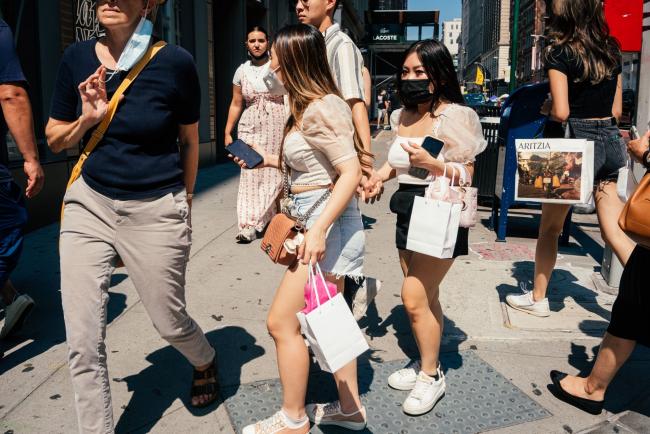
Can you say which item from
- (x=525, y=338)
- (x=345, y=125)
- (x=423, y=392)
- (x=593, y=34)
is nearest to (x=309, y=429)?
(x=423, y=392)

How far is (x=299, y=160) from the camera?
2.56 m

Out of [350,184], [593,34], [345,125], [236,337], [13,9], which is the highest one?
[13,9]

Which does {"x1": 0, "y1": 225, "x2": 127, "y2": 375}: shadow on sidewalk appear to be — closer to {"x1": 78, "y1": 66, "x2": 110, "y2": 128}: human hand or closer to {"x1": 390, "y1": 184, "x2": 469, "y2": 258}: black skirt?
{"x1": 78, "y1": 66, "x2": 110, "y2": 128}: human hand

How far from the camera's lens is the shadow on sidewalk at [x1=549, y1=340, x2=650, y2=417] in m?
3.04

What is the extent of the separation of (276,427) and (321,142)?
1243 mm

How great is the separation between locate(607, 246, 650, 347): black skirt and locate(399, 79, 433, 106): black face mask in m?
1.19

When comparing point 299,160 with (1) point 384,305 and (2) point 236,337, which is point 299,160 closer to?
(2) point 236,337

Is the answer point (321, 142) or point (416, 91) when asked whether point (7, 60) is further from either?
point (416, 91)

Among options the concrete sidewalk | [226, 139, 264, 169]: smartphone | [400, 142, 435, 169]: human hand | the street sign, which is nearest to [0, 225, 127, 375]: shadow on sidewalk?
the concrete sidewalk

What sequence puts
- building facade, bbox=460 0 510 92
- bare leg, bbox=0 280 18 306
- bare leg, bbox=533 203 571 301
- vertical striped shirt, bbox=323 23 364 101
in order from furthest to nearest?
building facade, bbox=460 0 510 92
bare leg, bbox=533 203 571 301
bare leg, bbox=0 280 18 306
vertical striped shirt, bbox=323 23 364 101

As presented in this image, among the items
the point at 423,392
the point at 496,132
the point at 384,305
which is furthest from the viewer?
the point at 496,132

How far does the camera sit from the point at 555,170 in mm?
3568

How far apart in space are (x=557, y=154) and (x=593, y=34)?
713 mm

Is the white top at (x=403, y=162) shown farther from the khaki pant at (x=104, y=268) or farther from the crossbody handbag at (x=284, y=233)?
the khaki pant at (x=104, y=268)
